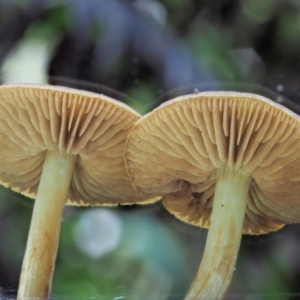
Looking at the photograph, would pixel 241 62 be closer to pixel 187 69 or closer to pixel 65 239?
pixel 187 69

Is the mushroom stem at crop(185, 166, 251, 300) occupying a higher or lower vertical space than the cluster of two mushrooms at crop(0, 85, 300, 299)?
lower

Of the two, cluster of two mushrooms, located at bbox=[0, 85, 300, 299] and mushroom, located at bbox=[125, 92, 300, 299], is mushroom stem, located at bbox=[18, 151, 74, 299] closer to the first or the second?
cluster of two mushrooms, located at bbox=[0, 85, 300, 299]

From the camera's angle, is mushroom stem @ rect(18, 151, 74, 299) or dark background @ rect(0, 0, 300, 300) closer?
mushroom stem @ rect(18, 151, 74, 299)

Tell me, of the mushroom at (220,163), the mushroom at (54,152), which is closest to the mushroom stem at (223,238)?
the mushroom at (220,163)

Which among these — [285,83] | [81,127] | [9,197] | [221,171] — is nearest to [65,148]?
[81,127]

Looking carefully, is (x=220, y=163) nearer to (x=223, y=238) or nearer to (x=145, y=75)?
(x=223, y=238)

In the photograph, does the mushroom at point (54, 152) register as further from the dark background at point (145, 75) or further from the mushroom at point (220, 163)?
the dark background at point (145, 75)

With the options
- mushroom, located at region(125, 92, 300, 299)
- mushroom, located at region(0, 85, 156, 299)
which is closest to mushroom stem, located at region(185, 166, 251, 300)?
mushroom, located at region(125, 92, 300, 299)
